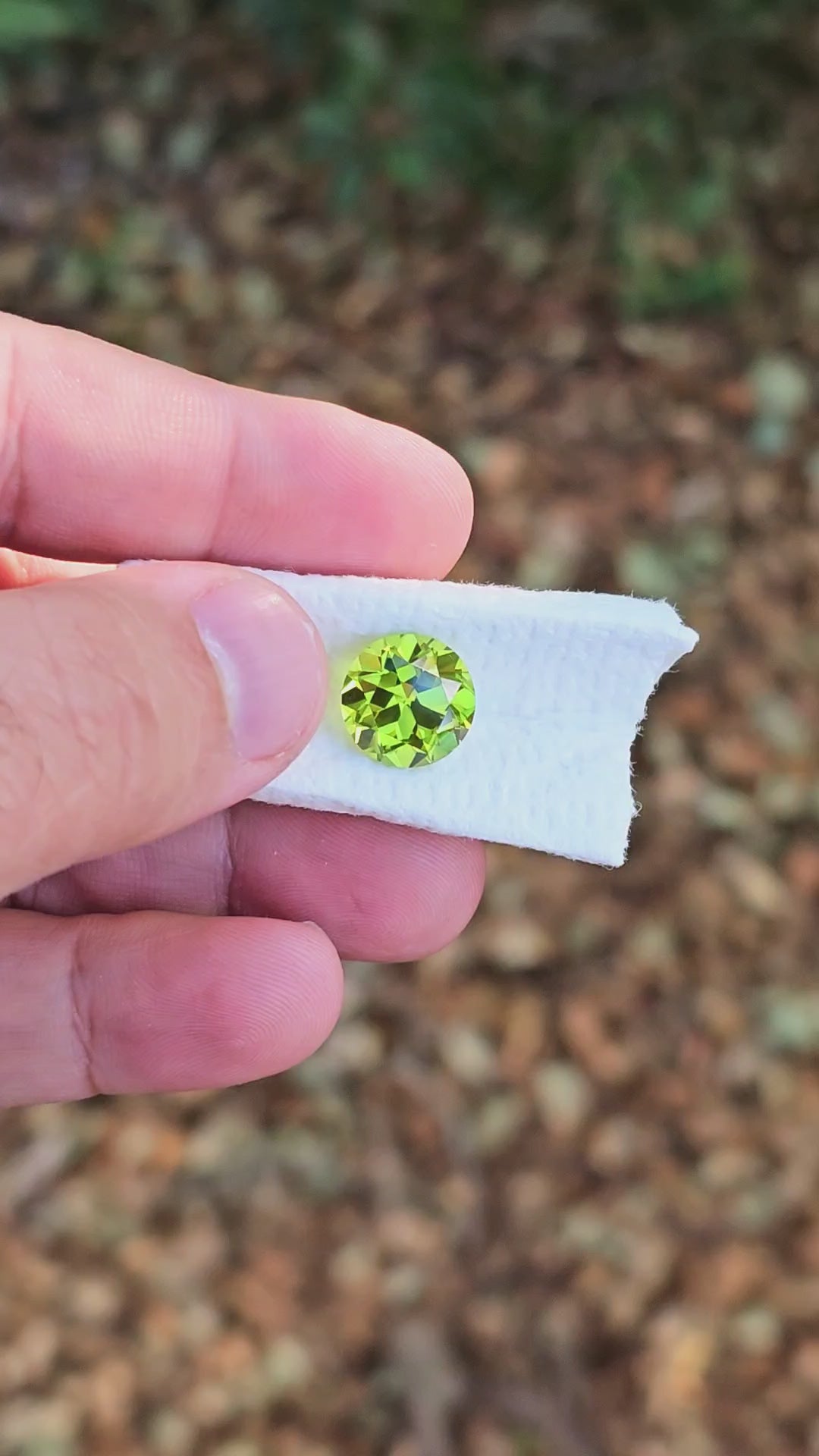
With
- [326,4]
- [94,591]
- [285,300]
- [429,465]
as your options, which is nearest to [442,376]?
[285,300]

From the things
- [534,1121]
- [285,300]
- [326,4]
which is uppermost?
[326,4]

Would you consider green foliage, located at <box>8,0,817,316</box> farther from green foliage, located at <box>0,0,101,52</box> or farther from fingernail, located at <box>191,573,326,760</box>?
fingernail, located at <box>191,573,326,760</box>

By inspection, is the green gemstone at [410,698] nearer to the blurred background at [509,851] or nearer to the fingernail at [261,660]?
the fingernail at [261,660]

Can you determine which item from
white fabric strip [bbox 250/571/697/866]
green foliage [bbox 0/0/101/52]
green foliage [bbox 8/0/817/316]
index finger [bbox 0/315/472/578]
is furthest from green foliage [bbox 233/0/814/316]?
white fabric strip [bbox 250/571/697/866]

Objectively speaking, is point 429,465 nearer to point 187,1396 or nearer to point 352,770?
point 352,770

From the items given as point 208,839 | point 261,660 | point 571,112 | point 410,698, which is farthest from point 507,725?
point 571,112

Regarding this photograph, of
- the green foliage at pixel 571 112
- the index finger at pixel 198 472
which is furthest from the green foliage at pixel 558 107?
the index finger at pixel 198 472
